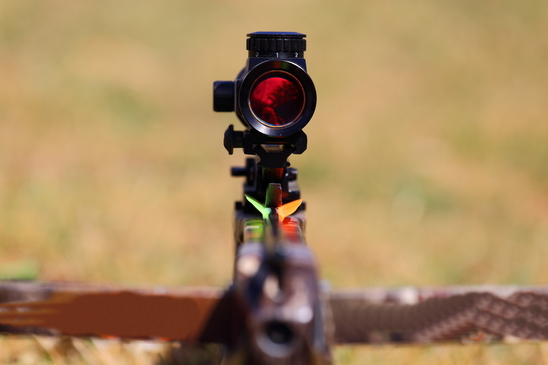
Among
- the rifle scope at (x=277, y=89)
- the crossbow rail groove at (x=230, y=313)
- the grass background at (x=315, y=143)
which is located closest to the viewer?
the rifle scope at (x=277, y=89)

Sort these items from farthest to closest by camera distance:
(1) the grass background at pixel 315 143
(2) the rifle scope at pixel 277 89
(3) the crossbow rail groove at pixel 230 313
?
(1) the grass background at pixel 315 143
(3) the crossbow rail groove at pixel 230 313
(2) the rifle scope at pixel 277 89

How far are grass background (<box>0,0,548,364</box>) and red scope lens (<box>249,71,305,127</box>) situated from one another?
4.48 ft

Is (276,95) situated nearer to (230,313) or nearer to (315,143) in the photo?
(230,313)

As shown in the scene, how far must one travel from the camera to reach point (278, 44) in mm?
1716

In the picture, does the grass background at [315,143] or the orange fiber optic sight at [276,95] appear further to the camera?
the grass background at [315,143]

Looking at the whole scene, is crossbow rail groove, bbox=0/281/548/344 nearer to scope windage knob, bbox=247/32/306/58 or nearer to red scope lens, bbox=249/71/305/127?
red scope lens, bbox=249/71/305/127

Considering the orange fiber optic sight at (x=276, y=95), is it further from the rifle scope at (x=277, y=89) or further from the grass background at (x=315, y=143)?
the grass background at (x=315, y=143)

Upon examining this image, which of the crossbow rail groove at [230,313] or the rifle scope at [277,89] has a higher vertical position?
the rifle scope at [277,89]

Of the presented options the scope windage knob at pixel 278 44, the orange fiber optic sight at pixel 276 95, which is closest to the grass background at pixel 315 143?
the orange fiber optic sight at pixel 276 95

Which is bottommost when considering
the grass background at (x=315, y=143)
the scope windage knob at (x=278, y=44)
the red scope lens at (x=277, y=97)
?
the grass background at (x=315, y=143)

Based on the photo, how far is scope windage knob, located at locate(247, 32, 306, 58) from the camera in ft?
5.63

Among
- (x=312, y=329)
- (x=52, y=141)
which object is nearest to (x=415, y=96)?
(x=52, y=141)

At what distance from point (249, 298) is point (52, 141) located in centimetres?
505

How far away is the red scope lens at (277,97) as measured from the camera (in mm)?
1667
